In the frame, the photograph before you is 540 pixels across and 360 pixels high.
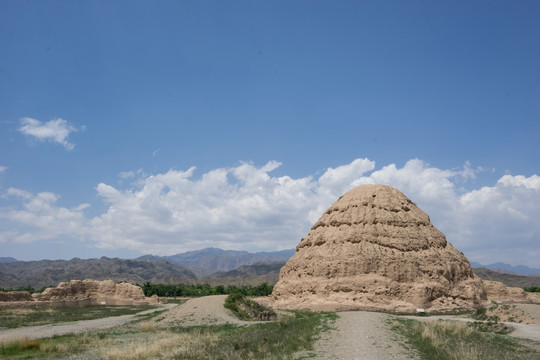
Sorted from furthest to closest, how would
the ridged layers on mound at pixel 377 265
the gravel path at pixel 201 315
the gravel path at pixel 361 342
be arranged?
1. the ridged layers on mound at pixel 377 265
2. the gravel path at pixel 201 315
3. the gravel path at pixel 361 342

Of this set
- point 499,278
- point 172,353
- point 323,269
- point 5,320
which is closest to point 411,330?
point 172,353

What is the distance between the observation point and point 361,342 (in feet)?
46.9

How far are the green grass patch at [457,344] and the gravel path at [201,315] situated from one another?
12079 millimetres

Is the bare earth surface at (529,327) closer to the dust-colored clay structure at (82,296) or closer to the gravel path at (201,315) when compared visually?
the gravel path at (201,315)

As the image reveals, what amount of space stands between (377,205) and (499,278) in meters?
89.1

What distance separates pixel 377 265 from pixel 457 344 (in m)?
19.4

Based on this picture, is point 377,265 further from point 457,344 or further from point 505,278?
point 505,278

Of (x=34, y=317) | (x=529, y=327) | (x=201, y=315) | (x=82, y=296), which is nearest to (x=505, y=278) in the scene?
(x=529, y=327)

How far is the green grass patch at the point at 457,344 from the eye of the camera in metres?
12.3

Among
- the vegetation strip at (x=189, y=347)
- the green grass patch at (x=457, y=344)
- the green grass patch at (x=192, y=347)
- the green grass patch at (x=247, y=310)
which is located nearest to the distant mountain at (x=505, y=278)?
the green grass patch at (x=247, y=310)

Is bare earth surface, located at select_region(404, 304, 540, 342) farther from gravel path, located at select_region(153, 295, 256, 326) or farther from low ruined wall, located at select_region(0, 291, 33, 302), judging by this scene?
low ruined wall, located at select_region(0, 291, 33, 302)

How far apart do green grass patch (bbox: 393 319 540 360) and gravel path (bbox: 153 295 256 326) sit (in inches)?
476

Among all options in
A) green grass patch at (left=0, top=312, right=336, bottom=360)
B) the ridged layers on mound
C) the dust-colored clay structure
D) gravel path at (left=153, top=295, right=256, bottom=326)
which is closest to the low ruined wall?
the dust-colored clay structure

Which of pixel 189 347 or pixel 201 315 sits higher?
pixel 189 347
